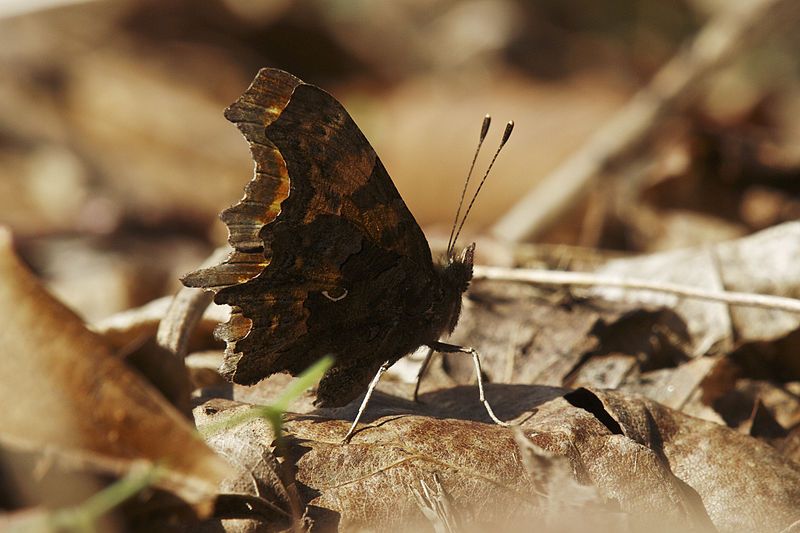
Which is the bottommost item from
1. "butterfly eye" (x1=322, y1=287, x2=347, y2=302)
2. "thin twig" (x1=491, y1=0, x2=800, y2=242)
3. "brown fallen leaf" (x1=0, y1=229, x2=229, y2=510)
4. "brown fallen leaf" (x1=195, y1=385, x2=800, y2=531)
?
"brown fallen leaf" (x1=195, y1=385, x2=800, y2=531)

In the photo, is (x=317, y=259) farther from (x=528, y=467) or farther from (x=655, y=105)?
(x=655, y=105)

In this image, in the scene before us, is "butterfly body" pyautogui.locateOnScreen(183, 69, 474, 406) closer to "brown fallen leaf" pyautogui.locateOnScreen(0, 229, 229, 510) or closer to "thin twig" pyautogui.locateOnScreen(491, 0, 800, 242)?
"brown fallen leaf" pyautogui.locateOnScreen(0, 229, 229, 510)

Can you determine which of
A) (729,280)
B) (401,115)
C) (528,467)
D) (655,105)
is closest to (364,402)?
(528,467)

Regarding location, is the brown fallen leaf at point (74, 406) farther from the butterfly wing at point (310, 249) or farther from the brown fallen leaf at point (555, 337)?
the brown fallen leaf at point (555, 337)

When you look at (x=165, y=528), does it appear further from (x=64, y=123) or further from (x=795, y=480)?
(x=64, y=123)

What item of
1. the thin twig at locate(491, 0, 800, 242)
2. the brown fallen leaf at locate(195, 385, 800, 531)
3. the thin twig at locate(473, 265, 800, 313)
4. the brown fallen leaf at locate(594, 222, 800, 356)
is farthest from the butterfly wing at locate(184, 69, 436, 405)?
the thin twig at locate(491, 0, 800, 242)

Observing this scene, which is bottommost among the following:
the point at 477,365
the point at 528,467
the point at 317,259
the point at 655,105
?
the point at 528,467
